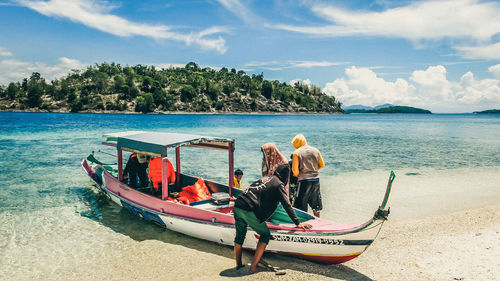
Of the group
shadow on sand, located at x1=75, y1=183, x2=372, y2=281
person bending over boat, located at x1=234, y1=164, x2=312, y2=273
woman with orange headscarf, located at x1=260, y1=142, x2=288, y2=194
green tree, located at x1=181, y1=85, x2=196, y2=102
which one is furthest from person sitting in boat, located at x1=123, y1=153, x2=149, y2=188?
green tree, located at x1=181, y1=85, x2=196, y2=102

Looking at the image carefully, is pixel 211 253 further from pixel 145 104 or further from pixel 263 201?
pixel 145 104

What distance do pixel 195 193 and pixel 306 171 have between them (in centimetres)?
350

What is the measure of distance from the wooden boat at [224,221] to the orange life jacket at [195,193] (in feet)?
1.15

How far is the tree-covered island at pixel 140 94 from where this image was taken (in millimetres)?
124250

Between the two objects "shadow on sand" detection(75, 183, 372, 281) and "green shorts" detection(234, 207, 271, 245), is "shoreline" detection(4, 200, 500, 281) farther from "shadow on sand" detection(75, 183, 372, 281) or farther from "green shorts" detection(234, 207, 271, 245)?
"green shorts" detection(234, 207, 271, 245)

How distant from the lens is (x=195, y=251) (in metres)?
7.12

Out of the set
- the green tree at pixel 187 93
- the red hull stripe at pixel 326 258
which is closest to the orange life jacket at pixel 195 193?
the red hull stripe at pixel 326 258

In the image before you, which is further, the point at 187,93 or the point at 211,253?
the point at 187,93

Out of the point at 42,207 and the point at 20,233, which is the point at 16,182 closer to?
the point at 42,207

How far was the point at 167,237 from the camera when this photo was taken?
7961mm

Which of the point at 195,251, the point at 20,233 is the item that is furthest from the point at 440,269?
the point at 20,233

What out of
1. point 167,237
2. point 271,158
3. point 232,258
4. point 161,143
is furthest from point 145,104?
point 232,258

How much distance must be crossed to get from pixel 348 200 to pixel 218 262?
21.8ft

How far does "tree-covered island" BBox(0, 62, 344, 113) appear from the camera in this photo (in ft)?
408
